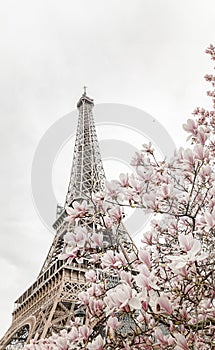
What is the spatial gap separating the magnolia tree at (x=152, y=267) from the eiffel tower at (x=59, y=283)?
0.47m

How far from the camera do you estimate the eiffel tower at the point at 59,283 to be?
15.0 meters

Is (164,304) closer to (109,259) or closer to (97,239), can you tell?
(109,259)

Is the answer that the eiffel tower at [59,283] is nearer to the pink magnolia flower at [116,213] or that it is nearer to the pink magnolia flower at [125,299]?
the pink magnolia flower at [116,213]

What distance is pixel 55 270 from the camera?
60.5ft

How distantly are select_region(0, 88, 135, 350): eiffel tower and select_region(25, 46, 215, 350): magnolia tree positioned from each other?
47 centimetres

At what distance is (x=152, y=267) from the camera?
7.04ft

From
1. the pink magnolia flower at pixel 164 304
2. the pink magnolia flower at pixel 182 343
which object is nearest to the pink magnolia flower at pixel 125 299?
the pink magnolia flower at pixel 164 304

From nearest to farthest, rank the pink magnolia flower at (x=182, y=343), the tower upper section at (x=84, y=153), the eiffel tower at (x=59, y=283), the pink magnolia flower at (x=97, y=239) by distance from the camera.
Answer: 1. the pink magnolia flower at (x=182, y=343)
2. the pink magnolia flower at (x=97, y=239)
3. the eiffel tower at (x=59, y=283)
4. the tower upper section at (x=84, y=153)

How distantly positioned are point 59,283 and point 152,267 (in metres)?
15.7

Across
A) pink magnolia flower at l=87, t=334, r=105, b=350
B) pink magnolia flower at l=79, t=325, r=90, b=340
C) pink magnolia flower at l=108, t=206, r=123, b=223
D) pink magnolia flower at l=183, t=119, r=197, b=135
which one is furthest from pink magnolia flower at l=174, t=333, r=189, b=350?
pink magnolia flower at l=183, t=119, r=197, b=135

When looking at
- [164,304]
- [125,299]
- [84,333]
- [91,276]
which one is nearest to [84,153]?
[91,276]

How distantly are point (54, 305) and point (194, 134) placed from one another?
14453 mm

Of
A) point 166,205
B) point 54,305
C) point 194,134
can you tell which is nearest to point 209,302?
point 166,205

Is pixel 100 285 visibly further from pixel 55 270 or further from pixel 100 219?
pixel 55 270
